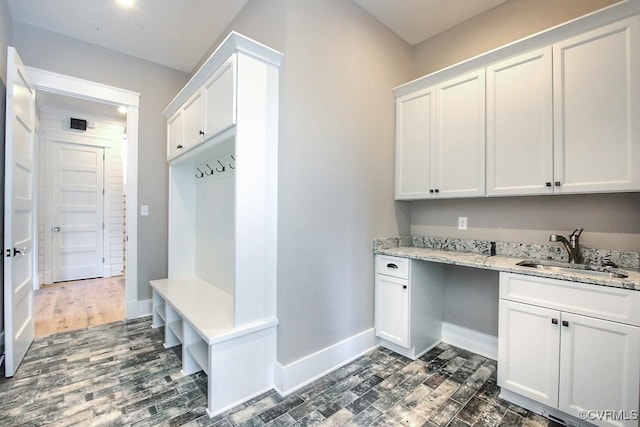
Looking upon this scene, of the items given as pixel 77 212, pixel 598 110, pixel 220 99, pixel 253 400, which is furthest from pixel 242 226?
pixel 77 212

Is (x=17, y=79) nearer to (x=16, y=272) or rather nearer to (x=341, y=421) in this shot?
(x=16, y=272)

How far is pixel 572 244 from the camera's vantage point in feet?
6.32

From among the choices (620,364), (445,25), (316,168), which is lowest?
(620,364)

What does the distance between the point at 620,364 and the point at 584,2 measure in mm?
2319

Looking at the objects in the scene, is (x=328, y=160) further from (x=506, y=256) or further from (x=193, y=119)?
(x=506, y=256)

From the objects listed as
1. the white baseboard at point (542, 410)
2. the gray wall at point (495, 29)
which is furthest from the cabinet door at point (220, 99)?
the white baseboard at point (542, 410)

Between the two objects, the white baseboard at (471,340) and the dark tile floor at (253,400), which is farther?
the white baseboard at (471,340)

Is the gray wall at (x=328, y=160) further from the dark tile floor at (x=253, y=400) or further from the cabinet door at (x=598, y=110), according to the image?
the cabinet door at (x=598, y=110)

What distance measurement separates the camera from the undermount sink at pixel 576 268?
5.39ft

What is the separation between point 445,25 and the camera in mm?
2602

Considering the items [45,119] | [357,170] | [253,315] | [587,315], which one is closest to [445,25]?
[357,170]

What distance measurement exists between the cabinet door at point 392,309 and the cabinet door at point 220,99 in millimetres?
1765

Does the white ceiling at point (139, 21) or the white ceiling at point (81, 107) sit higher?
the white ceiling at point (139, 21)

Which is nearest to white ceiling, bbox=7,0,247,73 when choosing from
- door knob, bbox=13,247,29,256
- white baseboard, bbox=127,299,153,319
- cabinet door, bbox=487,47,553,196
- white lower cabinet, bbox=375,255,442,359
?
door knob, bbox=13,247,29,256
